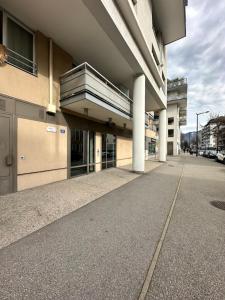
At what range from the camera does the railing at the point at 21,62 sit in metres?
6.34

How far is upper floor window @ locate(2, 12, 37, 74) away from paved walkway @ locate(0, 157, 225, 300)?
5.90 metres

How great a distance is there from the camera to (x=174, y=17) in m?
15.7

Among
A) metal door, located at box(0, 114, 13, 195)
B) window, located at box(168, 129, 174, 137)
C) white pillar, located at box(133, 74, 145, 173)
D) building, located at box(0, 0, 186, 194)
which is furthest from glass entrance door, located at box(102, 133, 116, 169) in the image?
window, located at box(168, 129, 174, 137)

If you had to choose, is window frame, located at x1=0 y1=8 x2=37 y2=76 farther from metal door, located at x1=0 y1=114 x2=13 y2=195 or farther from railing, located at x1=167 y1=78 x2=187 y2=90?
railing, located at x1=167 y1=78 x2=187 y2=90

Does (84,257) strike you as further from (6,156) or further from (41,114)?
(41,114)

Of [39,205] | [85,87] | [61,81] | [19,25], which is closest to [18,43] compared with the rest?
[19,25]

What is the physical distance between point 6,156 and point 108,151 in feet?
26.0

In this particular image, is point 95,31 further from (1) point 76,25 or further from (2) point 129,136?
(2) point 129,136

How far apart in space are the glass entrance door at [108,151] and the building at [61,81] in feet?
3.69

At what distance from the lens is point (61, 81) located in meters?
8.38

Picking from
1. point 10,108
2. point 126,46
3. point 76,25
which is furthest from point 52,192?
point 126,46

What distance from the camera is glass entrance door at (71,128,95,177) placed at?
367 inches

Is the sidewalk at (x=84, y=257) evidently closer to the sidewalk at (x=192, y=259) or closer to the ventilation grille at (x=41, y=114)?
the sidewalk at (x=192, y=259)

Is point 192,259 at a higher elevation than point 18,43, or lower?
lower
